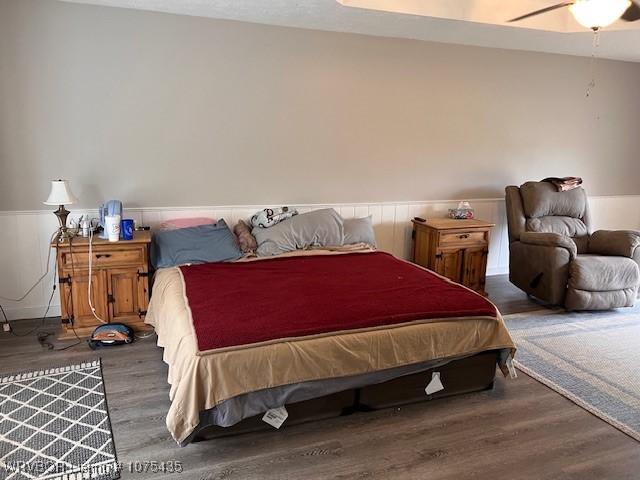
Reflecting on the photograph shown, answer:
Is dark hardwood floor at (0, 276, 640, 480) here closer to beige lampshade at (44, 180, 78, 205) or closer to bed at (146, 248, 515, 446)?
bed at (146, 248, 515, 446)

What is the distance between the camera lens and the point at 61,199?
Answer: 10.8 feet

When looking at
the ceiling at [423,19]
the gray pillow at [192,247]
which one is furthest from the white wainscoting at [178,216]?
the ceiling at [423,19]

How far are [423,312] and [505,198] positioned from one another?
2.75m

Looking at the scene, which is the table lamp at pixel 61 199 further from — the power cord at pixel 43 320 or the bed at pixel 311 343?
the bed at pixel 311 343

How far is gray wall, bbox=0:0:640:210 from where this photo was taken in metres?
3.55

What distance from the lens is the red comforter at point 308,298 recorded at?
2.39 meters

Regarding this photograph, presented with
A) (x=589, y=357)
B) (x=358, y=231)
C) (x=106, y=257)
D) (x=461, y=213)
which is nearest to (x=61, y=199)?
(x=106, y=257)

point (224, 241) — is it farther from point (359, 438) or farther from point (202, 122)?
point (359, 438)

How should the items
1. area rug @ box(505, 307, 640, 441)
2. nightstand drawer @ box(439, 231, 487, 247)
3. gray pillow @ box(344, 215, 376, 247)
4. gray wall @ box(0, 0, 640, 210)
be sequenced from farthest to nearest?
nightstand drawer @ box(439, 231, 487, 247), gray pillow @ box(344, 215, 376, 247), gray wall @ box(0, 0, 640, 210), area rug @ box(505, 307, 640, 441)

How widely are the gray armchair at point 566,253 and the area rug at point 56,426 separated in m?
3.57

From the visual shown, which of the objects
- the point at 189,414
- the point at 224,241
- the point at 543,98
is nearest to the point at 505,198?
the point at 543,98

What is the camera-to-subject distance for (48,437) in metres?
2.30

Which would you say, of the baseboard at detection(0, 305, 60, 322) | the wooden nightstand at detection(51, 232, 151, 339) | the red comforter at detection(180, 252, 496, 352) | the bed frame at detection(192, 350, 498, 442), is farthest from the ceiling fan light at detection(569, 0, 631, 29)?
the baseboard at detection(0, 305, 60, 322)

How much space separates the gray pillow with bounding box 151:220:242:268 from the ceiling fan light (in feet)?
8.74
